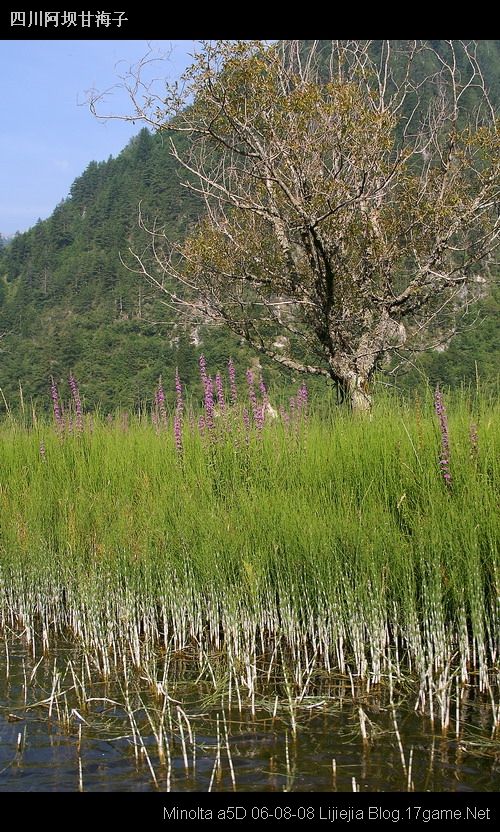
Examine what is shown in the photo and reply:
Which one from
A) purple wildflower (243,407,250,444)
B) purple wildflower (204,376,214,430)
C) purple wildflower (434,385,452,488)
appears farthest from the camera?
purple wildflower (243,407,250,444)

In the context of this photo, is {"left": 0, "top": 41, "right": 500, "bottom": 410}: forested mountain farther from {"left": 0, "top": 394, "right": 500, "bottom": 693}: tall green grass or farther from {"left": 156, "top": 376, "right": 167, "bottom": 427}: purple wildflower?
{"left": 0, "top": 394, "right": 500, "bottom": 693}: tall green grass

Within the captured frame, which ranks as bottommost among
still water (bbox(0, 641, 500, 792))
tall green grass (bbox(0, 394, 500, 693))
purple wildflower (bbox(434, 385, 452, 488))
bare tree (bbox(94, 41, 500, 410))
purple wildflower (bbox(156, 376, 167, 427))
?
still water (bbox(0, 641, 500, 792))

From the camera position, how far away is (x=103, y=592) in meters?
6.34

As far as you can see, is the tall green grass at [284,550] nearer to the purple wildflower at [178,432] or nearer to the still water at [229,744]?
the purple wildflower at [178,432]

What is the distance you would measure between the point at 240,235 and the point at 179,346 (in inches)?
1107

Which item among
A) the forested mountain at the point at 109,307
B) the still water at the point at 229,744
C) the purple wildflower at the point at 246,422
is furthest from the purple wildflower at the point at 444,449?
the forested mountain at the point at 109,307

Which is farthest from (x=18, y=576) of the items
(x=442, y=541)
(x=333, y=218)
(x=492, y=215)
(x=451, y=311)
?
(x=492, y=215)

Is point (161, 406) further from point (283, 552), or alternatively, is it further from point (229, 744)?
point (229, 744)

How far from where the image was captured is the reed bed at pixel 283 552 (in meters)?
5.25

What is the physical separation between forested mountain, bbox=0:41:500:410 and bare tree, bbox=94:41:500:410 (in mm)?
8221

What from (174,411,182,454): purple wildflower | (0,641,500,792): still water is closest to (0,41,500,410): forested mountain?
(174,411,182,454): purple wildflower

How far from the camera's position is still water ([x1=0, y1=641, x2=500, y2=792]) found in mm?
4105

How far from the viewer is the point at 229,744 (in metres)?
4.50

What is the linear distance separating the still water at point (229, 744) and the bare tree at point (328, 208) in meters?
7.29
